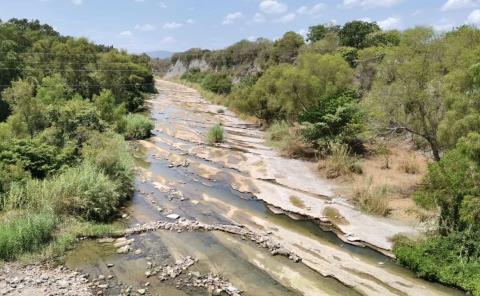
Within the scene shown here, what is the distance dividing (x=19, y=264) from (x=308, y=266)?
9.41 m

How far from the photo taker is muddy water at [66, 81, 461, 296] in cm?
1302

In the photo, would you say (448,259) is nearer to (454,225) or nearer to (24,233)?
(454,225)

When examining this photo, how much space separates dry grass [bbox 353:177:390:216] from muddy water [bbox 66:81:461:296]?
8.95ft

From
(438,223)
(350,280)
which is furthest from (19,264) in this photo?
(438,223)

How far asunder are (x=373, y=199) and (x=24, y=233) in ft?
46.2

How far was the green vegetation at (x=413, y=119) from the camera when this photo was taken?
525 inches

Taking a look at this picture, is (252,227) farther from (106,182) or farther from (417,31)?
(417,31)

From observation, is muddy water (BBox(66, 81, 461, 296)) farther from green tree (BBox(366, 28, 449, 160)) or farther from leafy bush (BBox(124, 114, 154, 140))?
leafy bush (BBox(124, 114, 154, 140))

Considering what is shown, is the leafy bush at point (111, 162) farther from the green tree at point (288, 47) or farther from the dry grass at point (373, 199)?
the green tree at point (288, 47)

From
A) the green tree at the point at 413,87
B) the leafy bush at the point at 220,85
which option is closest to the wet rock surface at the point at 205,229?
the green tree at the point at 413,87

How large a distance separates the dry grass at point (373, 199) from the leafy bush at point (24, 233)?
13066mm

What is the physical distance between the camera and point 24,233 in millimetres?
14117

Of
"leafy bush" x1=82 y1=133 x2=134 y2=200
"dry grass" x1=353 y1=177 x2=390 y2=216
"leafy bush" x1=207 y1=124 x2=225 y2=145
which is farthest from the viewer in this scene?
"leafy bush" x1=207 y1=124 x2=225 y2=145

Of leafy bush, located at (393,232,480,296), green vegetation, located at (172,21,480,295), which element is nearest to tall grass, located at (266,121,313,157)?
green vegetation, located at (172,21,480,295)
